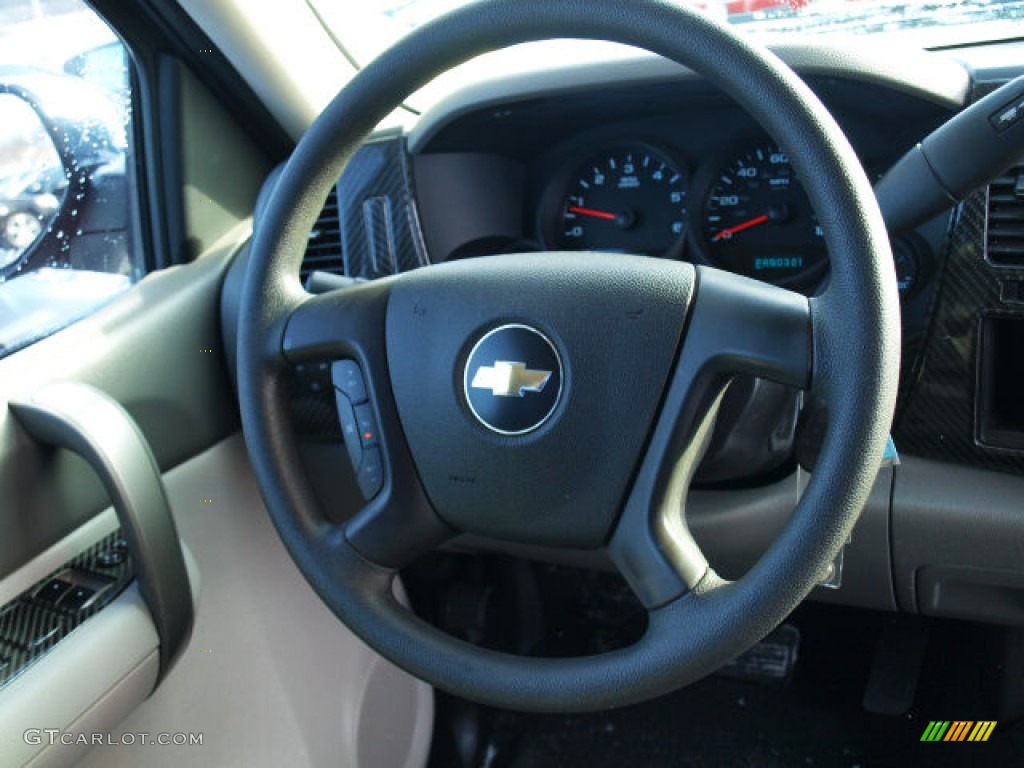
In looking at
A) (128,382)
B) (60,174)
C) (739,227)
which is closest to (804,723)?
(739,227)

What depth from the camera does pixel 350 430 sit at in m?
1.11

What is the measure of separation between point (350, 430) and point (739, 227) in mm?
665

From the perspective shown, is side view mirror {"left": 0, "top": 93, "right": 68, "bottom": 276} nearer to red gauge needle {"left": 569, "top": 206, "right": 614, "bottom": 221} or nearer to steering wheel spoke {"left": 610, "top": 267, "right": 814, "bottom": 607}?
red gauge needle {"left": 569, "top": 206, "right": 614, "bottom": 221}

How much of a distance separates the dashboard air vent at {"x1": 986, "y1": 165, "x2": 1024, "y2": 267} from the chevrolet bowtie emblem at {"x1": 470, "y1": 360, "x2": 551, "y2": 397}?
64 cm

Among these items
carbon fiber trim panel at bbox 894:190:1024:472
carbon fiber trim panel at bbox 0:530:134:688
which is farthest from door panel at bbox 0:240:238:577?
carbon fiber trim panel at bbox 894:190:1024:472

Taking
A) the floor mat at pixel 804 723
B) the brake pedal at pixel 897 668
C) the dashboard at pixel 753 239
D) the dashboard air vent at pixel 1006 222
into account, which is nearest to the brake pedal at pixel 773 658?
the floor mat at pixel 804 723

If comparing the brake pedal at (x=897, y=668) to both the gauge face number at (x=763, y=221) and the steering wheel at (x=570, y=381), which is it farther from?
the steering wheel at (x=570, y=381)

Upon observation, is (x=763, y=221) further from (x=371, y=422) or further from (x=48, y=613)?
(x=48, y=613)

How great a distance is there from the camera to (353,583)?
100cm

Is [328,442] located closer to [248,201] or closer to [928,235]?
[248,201]

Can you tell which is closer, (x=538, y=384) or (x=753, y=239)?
(x=538, y=384)

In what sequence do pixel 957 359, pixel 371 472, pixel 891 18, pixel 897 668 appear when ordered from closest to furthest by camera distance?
pixel 371 472, pixel 957 359, pixel 891 18, pixel 897 668

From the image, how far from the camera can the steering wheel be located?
811mm

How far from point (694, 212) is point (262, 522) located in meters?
0.80
